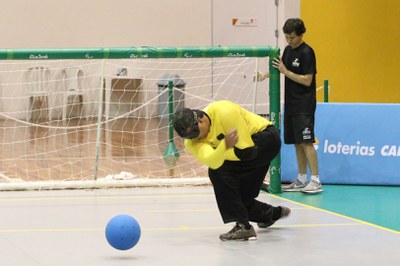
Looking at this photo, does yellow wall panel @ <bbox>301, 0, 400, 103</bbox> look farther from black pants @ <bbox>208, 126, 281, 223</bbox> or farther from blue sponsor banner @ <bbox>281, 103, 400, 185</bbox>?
black pants @ <bbox>208, 126, 281, 223</bbox>

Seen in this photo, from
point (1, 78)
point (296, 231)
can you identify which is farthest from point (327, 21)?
point (296, 231)

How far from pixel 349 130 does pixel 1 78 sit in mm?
10370

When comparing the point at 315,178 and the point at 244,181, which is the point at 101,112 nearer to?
the point at 315,178

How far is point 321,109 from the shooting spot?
9758 mm

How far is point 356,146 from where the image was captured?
957 cm

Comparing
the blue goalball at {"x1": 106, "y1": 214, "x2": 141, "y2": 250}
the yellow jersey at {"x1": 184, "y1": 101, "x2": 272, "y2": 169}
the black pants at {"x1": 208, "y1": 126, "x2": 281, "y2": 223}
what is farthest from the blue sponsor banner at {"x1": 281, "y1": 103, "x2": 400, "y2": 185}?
the blue goalball at {"x1": 106, "y1": 214, "x2": 141, "y2": 250}

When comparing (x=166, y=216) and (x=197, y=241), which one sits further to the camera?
(x=166, y=216)

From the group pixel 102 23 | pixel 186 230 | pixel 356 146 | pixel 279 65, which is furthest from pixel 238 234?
pixel 102 23

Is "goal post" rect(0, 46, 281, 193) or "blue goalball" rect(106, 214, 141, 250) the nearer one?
"blue goalball" rect(106, 214, 141, 250)

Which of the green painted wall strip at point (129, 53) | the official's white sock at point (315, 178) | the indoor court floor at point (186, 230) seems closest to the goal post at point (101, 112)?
the green painted wall strip at point (129, 53)

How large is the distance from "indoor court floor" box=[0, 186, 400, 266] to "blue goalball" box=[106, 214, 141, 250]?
90 mm

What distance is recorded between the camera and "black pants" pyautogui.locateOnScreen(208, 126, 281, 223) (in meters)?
6.45

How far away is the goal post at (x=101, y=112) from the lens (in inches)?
358

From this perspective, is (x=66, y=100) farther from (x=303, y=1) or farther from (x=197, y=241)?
(x=197, y=241)
